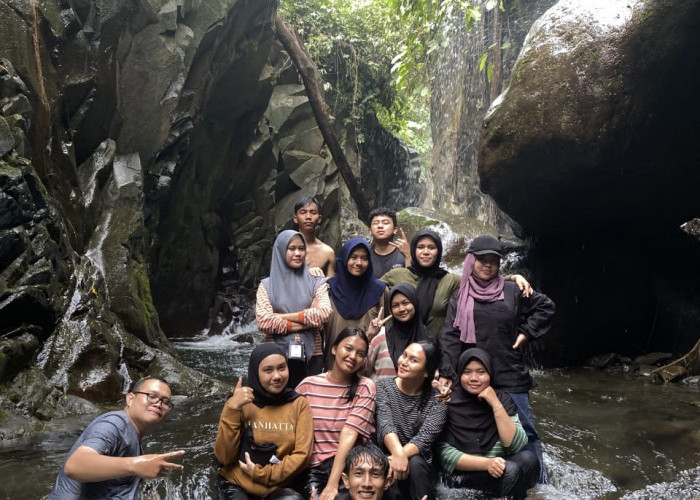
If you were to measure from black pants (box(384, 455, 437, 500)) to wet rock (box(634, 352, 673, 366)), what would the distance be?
6.56m

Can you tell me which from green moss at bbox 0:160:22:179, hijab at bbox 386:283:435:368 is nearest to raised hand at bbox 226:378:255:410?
hijab at bbox 386:283:435:368

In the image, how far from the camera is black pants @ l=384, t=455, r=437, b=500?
3.52 m

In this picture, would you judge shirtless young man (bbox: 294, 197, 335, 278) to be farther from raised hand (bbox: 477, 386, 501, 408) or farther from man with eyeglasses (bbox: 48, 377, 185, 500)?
man with eyeglasses (bbox: 48, 377, 185, 500)

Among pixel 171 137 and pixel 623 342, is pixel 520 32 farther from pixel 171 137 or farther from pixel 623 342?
pixel 171 137

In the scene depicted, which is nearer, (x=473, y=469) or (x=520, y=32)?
(x=473, y=469)

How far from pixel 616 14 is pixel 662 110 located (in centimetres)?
125

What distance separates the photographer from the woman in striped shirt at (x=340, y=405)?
3.54 metres

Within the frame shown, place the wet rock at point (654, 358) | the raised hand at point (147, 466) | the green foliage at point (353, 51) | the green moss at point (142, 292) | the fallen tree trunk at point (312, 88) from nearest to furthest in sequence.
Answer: the raised hand at point (147, 466)
the green moss at point (142, 292)
the wet rock at point (654, 358)
the fallen tree trunk at point (312, 88)
the green foliage at point (353, 51)

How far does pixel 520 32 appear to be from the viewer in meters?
12.3

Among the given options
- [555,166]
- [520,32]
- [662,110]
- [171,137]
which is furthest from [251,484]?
[520,32]

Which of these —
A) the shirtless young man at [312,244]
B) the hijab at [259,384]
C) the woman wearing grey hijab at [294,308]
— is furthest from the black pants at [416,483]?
the shirtless young man at [312,244]

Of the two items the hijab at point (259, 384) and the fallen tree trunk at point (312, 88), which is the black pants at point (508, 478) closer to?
the hijab at point (259, 384)

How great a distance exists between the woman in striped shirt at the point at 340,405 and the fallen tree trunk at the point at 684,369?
574 cm

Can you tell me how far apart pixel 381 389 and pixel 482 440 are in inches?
26.3
